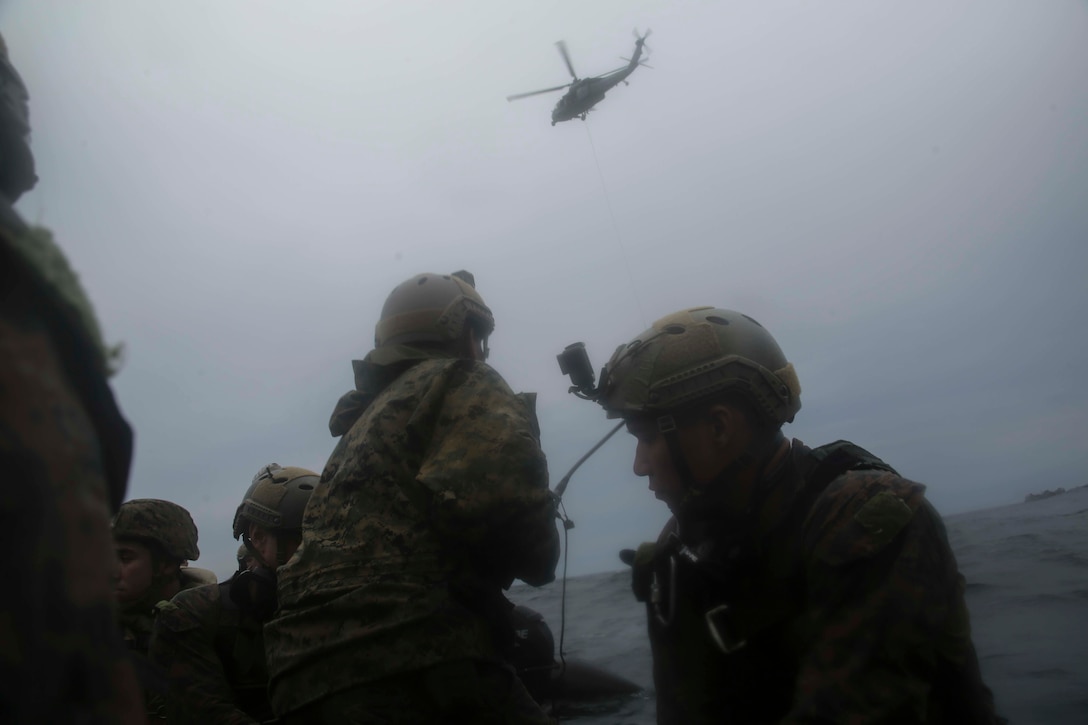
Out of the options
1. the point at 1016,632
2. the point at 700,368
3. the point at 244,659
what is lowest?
the point at 1016,632

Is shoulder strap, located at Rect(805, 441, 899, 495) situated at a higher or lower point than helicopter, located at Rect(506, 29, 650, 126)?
lower

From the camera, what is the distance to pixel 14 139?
3.93ft

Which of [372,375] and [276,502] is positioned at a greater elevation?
[372,375]

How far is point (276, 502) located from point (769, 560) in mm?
3498

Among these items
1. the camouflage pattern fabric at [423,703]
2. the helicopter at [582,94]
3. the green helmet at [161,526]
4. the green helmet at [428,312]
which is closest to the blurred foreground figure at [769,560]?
the camouflage pattern fabric at [423,703]

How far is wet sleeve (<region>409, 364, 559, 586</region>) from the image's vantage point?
2.87 meters

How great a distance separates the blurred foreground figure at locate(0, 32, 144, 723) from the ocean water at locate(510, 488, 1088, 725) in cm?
442

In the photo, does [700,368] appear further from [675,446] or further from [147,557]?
[147,557]

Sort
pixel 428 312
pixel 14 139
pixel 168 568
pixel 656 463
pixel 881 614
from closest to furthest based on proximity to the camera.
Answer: pixel 14 139, pixel 881 614, pixel 656 463, pixel 428 312, pixel 168 568

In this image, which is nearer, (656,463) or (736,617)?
(736,617)

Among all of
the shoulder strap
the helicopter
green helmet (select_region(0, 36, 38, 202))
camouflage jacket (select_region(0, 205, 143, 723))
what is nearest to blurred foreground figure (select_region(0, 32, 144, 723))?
camouflage jacket (select_region(0, 205, 143, 723))

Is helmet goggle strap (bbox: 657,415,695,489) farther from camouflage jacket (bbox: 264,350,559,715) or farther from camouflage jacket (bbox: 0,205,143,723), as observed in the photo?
camouflage jacket (bbox: 0,205,143,723)

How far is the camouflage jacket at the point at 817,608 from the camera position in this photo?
6.98ft

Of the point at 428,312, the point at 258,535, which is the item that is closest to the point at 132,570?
the point at 258,535
